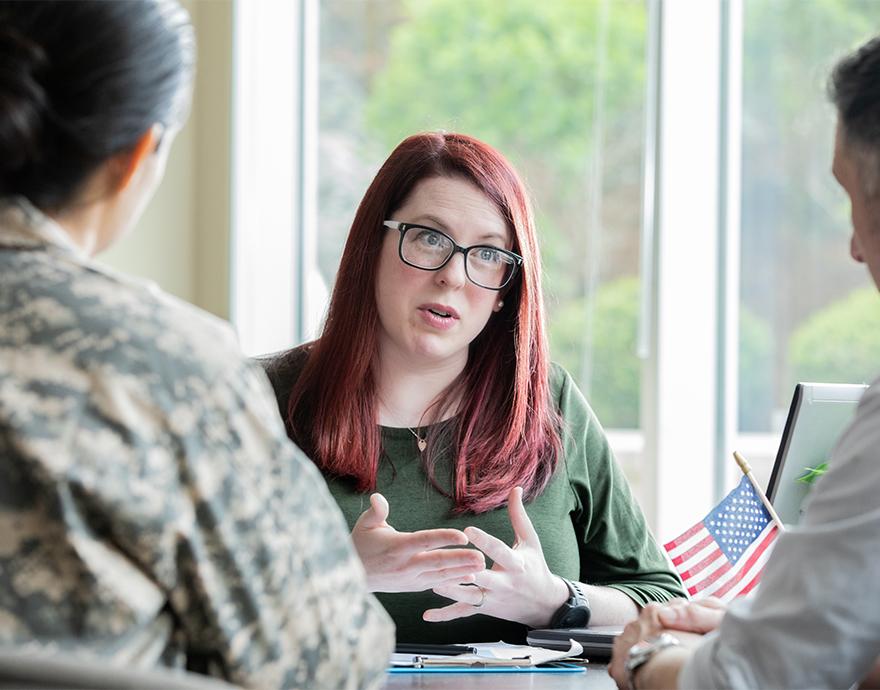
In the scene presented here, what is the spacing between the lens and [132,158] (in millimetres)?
1135

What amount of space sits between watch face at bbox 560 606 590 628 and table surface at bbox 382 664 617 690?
0.28 m

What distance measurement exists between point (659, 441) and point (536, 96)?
1.64m

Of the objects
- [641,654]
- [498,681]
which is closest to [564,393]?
[498,681]

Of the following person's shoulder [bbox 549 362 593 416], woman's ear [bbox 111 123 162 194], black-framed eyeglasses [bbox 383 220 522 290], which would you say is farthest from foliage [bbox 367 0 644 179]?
woman's ear [bbox 111 123 162 194]

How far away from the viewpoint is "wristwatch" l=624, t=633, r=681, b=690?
4.72ft

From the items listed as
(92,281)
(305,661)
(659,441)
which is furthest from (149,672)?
(659,441)

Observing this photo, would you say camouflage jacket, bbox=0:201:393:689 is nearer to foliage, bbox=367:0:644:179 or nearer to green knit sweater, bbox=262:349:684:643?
green knit sweater, bbox=262:349:684:643

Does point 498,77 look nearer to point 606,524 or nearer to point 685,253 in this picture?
point 685,253

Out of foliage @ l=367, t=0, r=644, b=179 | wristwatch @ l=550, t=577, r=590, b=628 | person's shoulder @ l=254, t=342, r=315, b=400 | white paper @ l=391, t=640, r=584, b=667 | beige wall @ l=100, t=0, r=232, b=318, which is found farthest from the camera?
foliage @ l=367, t=0, r=644, b=179

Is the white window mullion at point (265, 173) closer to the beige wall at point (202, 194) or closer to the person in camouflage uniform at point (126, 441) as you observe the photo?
the beige wall at point (202, 194)

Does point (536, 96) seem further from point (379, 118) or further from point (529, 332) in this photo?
point (529, 332)

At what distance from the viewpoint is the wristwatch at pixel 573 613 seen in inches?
78.1

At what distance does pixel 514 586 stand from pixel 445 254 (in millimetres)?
677

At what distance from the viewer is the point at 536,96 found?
14.8 ft
